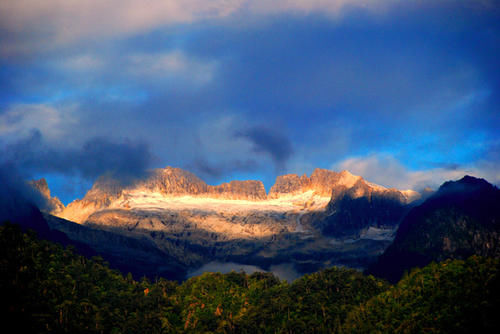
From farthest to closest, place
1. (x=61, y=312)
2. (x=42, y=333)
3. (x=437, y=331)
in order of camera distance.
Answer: (x=61, y=312)
(x=42, y=333)
(x=437, y=331)

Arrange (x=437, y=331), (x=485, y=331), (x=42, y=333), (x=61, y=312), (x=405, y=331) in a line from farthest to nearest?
(x=61, y=312) < (x=42, y=333) < (x=405, y=331) < (x=437, y=331) < (x=485, y=331)

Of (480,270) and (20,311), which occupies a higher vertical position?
(480,270)

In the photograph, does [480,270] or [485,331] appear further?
[480,270]

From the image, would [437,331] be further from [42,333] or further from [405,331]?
[42,333]

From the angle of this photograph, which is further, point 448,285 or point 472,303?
point 448,285

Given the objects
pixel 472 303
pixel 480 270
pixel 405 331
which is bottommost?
pixel 405 331

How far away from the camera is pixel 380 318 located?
7835 inches

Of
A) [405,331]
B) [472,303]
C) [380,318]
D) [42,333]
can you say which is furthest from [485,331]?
[42,333]

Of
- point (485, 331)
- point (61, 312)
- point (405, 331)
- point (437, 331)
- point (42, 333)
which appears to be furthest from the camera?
point (61, 312)

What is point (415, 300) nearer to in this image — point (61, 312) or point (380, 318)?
point (380, 318)

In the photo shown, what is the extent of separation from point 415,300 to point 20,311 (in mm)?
158084

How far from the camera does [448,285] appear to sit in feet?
598

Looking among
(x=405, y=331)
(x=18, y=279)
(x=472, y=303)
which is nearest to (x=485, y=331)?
(x=472, y=303)

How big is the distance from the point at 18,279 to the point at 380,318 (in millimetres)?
156118
